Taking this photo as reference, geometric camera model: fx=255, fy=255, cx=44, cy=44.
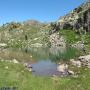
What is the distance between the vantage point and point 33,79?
5072cm

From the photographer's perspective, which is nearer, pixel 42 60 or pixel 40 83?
pixel 40 83

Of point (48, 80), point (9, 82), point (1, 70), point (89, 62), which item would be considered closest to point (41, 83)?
point (48, 80)

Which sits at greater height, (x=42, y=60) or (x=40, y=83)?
(x=42, y=60)

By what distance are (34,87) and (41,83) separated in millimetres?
3075

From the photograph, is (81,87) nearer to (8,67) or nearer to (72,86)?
(72,86)

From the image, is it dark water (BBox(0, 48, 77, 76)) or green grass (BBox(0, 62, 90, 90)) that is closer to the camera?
green grass (BBox(0, 62, 90, 90))

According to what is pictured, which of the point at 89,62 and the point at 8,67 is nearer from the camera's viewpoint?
the point at 8,67

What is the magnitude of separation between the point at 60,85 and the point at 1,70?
52.5 ft

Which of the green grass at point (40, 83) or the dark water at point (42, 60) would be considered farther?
the dark water at point (42, 60)

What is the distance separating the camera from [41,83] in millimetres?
48344

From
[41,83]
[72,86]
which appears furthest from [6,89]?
[72,86]

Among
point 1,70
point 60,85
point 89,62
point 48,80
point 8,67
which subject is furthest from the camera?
point 89,62

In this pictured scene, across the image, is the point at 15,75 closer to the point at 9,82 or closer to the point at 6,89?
the point at 9,82

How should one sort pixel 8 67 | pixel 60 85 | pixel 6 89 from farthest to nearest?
pixel 8 67 → pixel 60 85 → pixel 6 89
